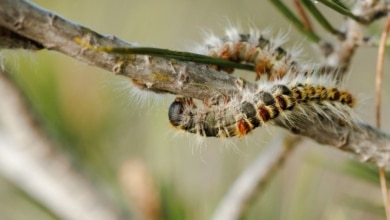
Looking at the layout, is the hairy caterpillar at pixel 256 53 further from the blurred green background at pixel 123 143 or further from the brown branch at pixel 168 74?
the blurred green background at pixel 123 143

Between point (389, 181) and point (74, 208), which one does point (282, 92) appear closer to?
point (389, 181)

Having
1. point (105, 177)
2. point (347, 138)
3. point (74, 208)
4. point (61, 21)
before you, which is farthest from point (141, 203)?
point (61, 21)

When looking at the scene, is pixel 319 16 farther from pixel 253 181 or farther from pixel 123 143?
pixel 123 143

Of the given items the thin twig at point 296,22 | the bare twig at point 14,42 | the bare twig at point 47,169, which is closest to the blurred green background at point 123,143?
the bare twig at point 47,169

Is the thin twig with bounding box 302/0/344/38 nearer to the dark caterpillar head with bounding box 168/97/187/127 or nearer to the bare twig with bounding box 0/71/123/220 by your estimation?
the dark caterpillar head with bounding box 168/97/187/127

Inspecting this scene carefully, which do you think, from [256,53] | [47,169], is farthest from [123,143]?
[256,53]
